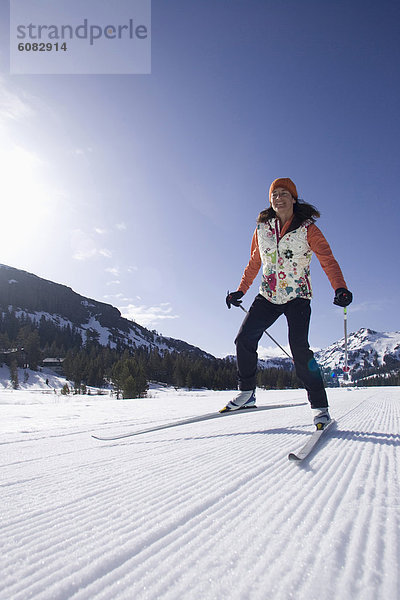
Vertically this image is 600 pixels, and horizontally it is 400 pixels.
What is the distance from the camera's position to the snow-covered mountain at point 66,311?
125 m

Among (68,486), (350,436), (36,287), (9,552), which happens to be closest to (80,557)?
(9,552)

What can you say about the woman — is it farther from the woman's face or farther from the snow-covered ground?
the snow-covered ground

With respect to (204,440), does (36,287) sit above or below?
above

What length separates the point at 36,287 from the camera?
145 metres

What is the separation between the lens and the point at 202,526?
725mm

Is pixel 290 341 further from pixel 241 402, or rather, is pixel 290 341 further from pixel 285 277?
pixel 241 402

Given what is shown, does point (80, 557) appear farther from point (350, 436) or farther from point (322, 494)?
point (350, 436)

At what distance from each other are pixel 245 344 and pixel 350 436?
1.28 meters

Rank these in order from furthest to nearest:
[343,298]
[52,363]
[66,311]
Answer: [66,311], [52,363], [343,298]

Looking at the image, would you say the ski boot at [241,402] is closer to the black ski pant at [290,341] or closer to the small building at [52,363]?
the black ski pant at [290,341]

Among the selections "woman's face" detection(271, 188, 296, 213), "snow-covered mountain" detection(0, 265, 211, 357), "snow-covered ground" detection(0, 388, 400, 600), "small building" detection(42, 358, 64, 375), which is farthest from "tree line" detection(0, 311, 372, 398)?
"snow-covered ground" detection(0, 388, 400, 600)

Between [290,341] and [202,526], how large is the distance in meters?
2.09

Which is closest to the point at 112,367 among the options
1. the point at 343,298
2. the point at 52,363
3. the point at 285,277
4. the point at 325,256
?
the point at 52,363

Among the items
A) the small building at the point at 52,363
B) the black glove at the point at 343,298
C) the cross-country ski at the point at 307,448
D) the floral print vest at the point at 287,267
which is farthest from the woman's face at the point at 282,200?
the small building at the point at 52,363
